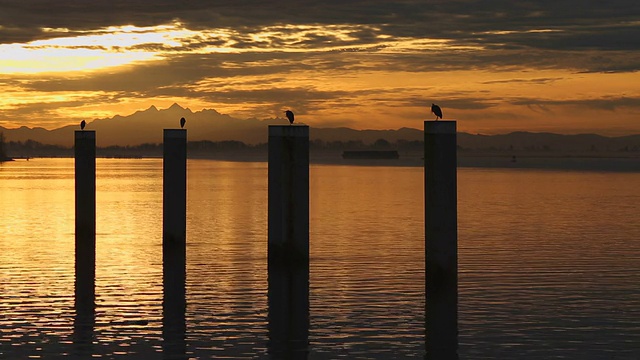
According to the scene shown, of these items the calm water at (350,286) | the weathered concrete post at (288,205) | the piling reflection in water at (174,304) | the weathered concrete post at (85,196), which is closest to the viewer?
the piling reflection in water at (174,304)

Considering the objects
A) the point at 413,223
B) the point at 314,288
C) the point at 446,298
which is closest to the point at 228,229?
the point at 413,223

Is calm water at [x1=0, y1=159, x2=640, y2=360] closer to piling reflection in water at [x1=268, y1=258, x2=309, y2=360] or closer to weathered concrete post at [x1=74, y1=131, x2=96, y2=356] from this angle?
piling reflection in water at [x1=268, y1=258, x2=309, y2=360]

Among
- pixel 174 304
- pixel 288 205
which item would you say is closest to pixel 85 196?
pixel 288 205

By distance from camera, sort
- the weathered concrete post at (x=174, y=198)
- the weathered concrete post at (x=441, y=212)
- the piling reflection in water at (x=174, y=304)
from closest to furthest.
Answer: the piling reflection in water at (x=174, y=304) → the weathered concrete post at (x=441, y=212) → the weathered concrete post at (x=174, y=198)

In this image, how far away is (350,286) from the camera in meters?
28.7

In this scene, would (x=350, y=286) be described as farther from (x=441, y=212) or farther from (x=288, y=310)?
(x=441, y=212)

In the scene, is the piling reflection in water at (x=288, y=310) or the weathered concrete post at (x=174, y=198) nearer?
the piling reflection in water at (x=288, y=310)

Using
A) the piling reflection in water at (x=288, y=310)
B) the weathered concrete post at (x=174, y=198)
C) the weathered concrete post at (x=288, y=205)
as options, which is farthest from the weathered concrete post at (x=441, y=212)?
the weathered concrete post at (x=174, y=198)

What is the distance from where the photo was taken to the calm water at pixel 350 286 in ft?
69.7

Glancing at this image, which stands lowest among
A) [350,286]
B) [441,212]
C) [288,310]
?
Result: [288,310]

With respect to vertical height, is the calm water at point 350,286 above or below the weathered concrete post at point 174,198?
below

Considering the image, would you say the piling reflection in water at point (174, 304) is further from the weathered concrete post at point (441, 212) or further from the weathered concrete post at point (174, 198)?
the weathered concrete post at point (441, 212)

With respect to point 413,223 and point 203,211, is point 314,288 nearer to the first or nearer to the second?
point 413,223

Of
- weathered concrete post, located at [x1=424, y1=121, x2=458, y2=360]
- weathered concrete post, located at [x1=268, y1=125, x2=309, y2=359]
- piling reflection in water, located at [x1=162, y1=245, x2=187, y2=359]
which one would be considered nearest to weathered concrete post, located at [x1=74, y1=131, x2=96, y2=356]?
piling reflection in water, located at [x1=162, y1=245, x2=187, y2=359]
